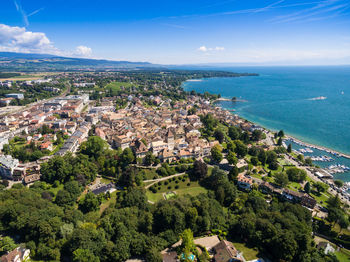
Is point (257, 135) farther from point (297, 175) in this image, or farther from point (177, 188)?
point (177, 188)

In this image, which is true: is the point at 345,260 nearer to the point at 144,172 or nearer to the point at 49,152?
the point at 144,172

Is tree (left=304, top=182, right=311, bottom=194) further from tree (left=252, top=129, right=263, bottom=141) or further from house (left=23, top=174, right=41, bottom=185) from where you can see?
house (left=23, top=174, right=41, bottom=185)

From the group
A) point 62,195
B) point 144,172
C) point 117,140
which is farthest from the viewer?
point 117,140

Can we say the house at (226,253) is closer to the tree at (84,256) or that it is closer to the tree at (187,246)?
the tree at (187,246)

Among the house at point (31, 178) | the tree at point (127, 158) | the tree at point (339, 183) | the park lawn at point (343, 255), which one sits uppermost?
the tree at point (127, 158)

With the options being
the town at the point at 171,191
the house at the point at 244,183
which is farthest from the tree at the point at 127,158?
the house at the point at 244,183

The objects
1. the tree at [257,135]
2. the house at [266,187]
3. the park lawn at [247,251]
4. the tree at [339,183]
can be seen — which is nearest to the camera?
the park lawn at [247,251]

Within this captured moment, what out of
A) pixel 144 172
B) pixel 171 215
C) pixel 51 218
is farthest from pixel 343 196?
pixel 51 218
